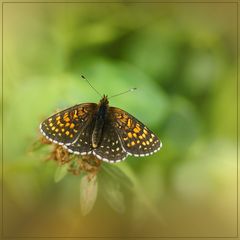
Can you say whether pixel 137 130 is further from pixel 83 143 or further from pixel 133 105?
pixel 133 105

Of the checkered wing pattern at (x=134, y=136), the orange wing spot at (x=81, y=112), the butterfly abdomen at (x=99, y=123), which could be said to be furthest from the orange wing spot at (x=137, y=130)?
the orange wing spot at (x=81, y=112)

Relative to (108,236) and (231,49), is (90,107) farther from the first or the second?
(231,49)

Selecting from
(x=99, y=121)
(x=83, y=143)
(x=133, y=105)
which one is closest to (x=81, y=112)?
(x=99, y=121)

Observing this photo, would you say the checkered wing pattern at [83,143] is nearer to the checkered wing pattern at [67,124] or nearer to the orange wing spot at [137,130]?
the checkered wing pattern at [67,124]

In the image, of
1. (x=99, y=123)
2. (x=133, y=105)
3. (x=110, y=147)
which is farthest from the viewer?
(x=133, y=105)

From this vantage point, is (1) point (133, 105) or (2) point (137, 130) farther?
(1) point (133, 105)

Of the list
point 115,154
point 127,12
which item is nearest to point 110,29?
point 127,12

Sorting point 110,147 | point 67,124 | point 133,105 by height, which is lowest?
point 110,147

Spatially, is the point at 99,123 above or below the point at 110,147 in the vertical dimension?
above
